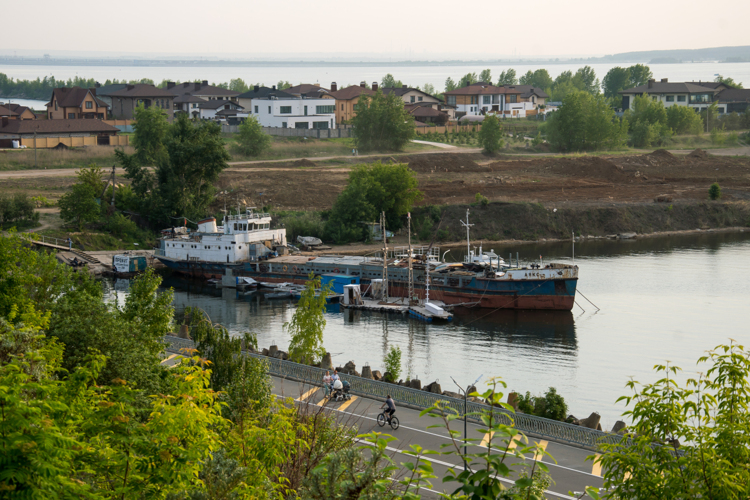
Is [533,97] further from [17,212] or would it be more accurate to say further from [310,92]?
[17,212]

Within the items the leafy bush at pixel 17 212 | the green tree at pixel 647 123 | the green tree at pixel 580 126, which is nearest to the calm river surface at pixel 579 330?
the leafy bush at pixel 17 212

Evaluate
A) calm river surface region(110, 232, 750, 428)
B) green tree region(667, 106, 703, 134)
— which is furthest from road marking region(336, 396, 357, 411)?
green tree region(667, 106, 703, 134)

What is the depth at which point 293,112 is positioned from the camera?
430 feet

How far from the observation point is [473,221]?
8569 centimetres

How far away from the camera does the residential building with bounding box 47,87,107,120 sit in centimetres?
13538

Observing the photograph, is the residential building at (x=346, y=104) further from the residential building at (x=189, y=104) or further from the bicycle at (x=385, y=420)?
the bicycle at (x=385, y=420)

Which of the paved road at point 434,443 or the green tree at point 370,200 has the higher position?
the green tree at point 370,200

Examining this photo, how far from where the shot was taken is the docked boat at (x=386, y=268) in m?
58.6

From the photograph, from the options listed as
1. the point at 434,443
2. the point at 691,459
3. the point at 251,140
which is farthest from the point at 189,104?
the point at 691,459

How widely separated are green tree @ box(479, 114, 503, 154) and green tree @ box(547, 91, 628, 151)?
14.9 meters

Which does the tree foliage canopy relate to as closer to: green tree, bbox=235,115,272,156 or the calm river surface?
the calm river surface

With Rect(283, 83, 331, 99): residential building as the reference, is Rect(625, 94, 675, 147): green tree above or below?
below

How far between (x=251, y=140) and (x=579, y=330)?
2739 inches

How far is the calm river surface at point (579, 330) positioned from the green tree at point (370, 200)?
1759cm
